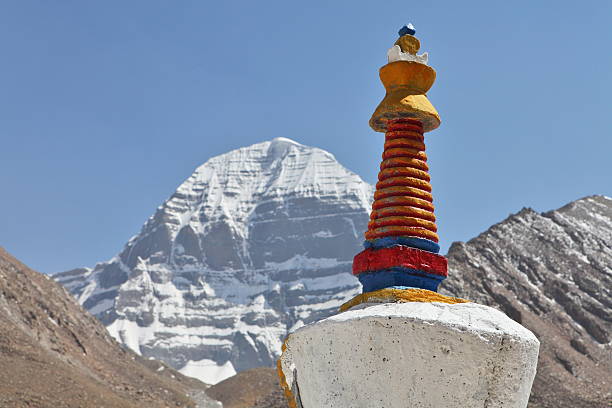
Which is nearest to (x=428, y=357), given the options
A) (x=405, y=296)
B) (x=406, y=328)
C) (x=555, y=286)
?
(x=406, y=328)

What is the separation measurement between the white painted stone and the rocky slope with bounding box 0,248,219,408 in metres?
39.0

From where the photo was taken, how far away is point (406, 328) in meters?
A: 8.39

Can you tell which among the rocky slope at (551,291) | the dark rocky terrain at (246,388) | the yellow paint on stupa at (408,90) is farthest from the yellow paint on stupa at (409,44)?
the dark rocky terrain at (246,388)

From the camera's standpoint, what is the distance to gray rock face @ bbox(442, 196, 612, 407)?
6575cm

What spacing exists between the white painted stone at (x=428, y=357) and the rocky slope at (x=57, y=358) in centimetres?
3898

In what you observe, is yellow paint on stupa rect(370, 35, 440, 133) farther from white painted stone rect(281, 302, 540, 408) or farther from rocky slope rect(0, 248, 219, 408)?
rocky slope rect(0, 248, 219, 408)

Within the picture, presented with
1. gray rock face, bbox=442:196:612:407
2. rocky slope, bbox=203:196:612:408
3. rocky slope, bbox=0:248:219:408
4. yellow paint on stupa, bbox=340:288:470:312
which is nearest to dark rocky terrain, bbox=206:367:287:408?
rocky slope, bbox=203:196:612:408

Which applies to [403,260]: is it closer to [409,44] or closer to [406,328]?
[406,328]

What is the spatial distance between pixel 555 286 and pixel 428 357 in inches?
3265

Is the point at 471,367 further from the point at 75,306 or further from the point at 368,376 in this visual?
the point at 75,306

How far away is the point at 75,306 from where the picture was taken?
3472 inches

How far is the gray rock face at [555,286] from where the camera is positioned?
6575cm

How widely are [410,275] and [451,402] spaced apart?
1.82 meters

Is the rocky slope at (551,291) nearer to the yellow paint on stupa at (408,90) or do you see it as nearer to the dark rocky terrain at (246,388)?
the dark rocky terrain at (246,388)
